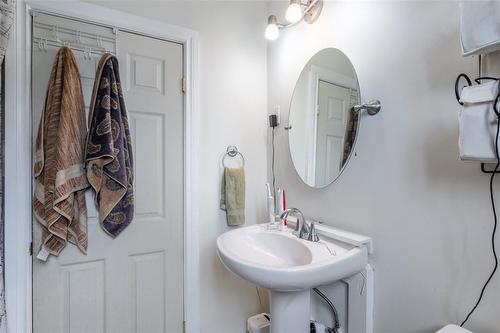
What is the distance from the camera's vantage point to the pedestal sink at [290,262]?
2.99 ft

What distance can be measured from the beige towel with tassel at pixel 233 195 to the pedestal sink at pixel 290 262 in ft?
0.66

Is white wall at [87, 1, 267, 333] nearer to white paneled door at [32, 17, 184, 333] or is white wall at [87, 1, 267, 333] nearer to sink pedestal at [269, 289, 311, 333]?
white paneled door at [32, 17, 184, 333]

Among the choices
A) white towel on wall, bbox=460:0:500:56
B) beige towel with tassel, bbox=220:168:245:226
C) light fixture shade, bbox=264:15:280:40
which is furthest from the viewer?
beige towel with tassel, bbox=220:168:245:226

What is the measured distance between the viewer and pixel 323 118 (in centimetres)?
134

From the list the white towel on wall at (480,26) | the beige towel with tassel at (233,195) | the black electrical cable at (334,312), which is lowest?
the black electrical cable at (334,312)

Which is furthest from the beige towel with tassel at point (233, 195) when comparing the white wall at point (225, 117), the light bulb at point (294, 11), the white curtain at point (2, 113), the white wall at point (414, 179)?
the white curtain at point (2, 113)

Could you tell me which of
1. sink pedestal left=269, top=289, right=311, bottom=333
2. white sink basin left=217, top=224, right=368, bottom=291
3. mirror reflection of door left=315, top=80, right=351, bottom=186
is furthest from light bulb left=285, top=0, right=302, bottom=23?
sink pedestal left=269, top=289, right=311, bottom=333

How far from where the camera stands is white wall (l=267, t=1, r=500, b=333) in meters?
0.82

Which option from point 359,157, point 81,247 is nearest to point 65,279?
point 81,247

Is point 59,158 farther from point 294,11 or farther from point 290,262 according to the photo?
point 294,11

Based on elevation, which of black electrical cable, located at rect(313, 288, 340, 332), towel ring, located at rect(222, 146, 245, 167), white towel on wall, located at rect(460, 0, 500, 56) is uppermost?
white towel on wall, located at rect(460, 0, 500, 56)

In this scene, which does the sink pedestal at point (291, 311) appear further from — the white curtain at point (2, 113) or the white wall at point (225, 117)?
the white curtain at point (2, 113)

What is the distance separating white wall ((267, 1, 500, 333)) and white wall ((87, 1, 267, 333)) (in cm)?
64

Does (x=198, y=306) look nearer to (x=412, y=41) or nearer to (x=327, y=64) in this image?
(x=327, y=64)
